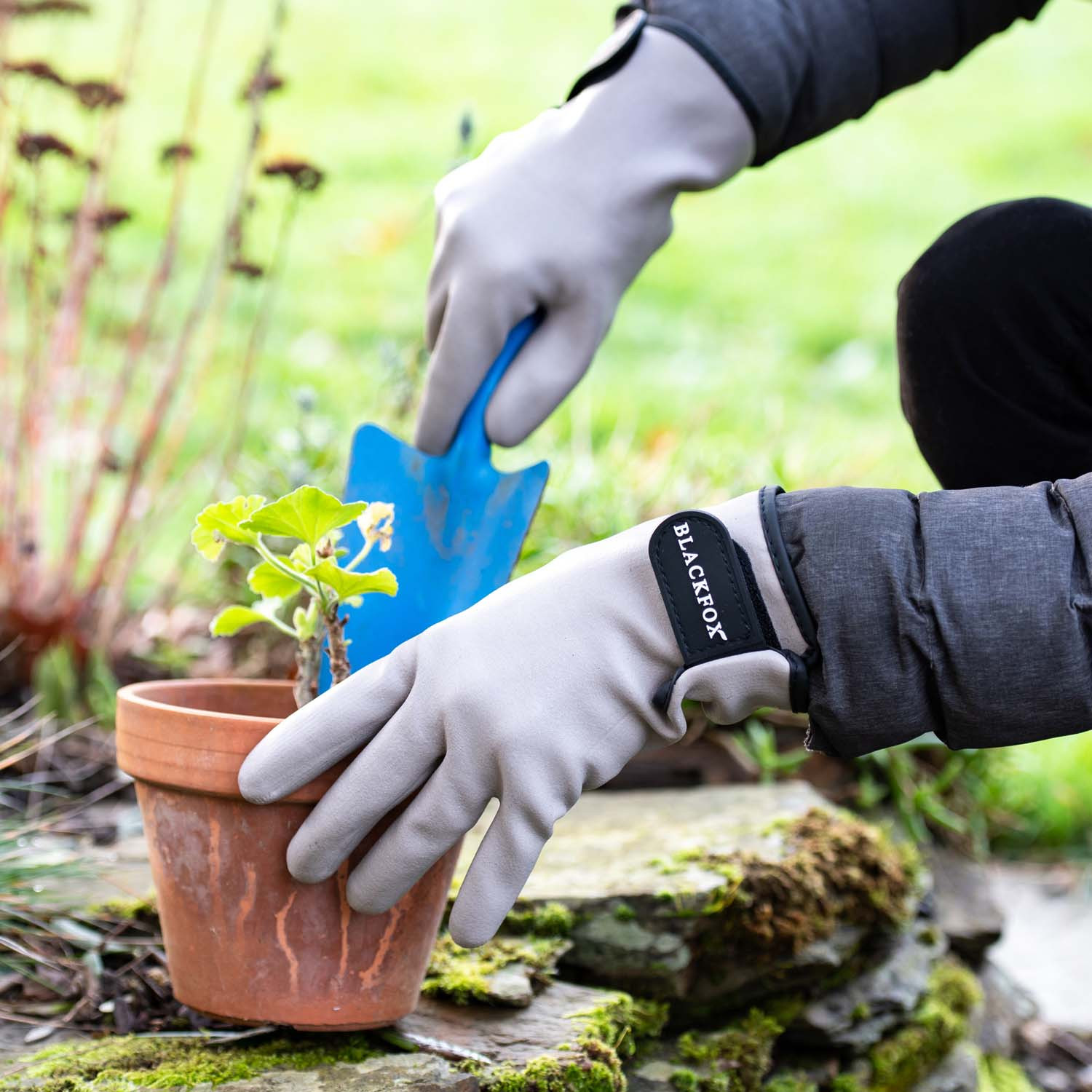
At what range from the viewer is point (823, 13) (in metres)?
1.38

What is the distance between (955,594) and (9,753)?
141 cm

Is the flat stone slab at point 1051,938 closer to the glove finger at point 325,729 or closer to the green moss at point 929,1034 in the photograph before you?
the green moss at point 929,1034

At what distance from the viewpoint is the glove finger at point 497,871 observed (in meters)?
0.94

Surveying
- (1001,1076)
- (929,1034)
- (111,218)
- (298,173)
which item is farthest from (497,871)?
(111,218)

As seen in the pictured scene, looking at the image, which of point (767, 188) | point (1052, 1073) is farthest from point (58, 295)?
point (767, 188)

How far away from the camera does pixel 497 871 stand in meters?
0.95

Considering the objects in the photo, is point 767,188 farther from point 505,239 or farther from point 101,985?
point 101,985

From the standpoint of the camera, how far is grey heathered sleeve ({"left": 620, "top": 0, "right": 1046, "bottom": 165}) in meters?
1.33

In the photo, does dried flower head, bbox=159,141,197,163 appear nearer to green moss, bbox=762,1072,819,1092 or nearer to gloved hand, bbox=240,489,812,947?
gloved hand, bbox=240,489,812,947

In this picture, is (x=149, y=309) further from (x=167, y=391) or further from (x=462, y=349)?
(x=462, y=349)

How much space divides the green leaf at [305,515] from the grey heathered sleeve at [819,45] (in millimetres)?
699

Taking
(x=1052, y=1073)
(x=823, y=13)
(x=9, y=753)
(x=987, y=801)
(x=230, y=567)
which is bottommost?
(x=1052, y=1073)

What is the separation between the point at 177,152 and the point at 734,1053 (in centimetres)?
145

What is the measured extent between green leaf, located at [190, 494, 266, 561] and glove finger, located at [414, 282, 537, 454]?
363mm
